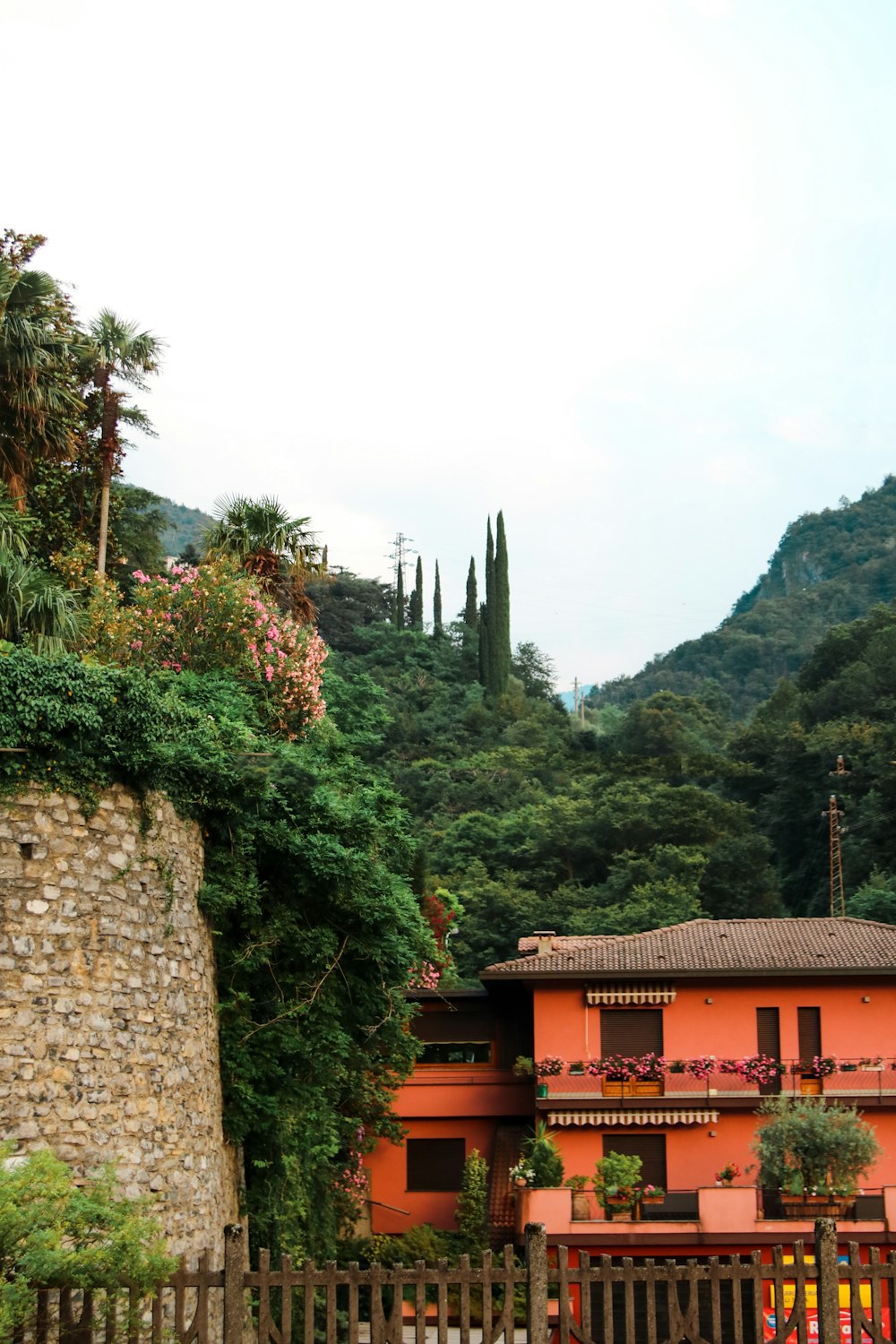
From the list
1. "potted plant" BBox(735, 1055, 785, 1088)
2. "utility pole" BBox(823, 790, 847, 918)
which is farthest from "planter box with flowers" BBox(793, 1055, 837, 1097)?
"utility pole" BBox(823, 790, 847, 918)

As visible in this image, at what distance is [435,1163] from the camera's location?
2998cm

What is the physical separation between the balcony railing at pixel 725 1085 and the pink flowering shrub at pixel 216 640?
35.3 ft

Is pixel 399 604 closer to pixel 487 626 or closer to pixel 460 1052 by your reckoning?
pixel 487 626

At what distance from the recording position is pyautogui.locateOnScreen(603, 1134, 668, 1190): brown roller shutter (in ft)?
89.2

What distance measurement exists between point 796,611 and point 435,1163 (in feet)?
282

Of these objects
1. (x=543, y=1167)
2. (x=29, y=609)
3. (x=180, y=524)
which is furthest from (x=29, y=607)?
(x=180, y=524)

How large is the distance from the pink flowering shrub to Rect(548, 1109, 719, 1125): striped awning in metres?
10.9

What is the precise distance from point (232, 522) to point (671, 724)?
46.7 m

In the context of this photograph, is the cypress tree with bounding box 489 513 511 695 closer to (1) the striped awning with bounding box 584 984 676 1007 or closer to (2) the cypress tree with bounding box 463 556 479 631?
(2) the cypress tree with bounding box 463 556 479 631

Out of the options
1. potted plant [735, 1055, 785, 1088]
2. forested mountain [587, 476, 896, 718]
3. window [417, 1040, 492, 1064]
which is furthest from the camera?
forested mountain [587, 476, 896, 718]

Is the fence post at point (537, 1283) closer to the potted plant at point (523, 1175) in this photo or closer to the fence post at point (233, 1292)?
the fence post at point (233, 1292)

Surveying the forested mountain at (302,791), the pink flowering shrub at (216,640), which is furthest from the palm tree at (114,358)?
the pink flowering shrub at (216,640)

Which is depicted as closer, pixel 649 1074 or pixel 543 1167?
pixel 543 1167

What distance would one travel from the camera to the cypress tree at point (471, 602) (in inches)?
3501
